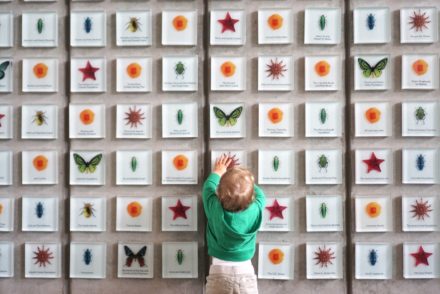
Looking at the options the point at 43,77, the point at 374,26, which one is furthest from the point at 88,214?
the point at 374,26

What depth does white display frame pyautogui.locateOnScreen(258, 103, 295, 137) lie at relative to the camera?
2273 millimetres

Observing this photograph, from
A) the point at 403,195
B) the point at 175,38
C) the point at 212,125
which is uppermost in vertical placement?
the point at 175,38

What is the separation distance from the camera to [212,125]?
227cm

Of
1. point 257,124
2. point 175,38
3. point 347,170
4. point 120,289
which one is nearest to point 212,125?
point 257,124

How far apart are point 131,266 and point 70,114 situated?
2.95 feet

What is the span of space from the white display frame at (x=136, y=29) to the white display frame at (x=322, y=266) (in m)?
1.43

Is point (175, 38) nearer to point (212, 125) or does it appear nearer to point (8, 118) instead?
point (212, 125)

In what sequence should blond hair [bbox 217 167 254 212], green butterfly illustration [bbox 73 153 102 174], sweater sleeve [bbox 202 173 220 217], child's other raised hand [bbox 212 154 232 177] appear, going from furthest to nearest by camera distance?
green butterfly illustration [bbox 73 153 102 174]
child's other raised hand [bbox 212 154 232 177]
sweater sleeve [bbox 202 173 220 217]
blond hair [bbox 217 167 254 212]

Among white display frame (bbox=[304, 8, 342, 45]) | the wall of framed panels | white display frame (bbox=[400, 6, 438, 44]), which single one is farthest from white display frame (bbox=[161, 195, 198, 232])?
white display frame (bbox=[400, 6, 438, 44])

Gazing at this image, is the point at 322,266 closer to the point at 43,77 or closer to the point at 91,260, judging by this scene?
the point at 91,260

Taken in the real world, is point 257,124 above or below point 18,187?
above

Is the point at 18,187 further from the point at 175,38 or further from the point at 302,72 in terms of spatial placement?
the point at 302,72

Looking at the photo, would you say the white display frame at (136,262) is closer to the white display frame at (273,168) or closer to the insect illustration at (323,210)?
the white display frame at (273,168)

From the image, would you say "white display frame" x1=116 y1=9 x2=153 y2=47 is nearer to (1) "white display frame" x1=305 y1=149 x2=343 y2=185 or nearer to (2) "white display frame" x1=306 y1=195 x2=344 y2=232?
(1) "white display frame" x1=305 y1=149 x2=343 y2=185
